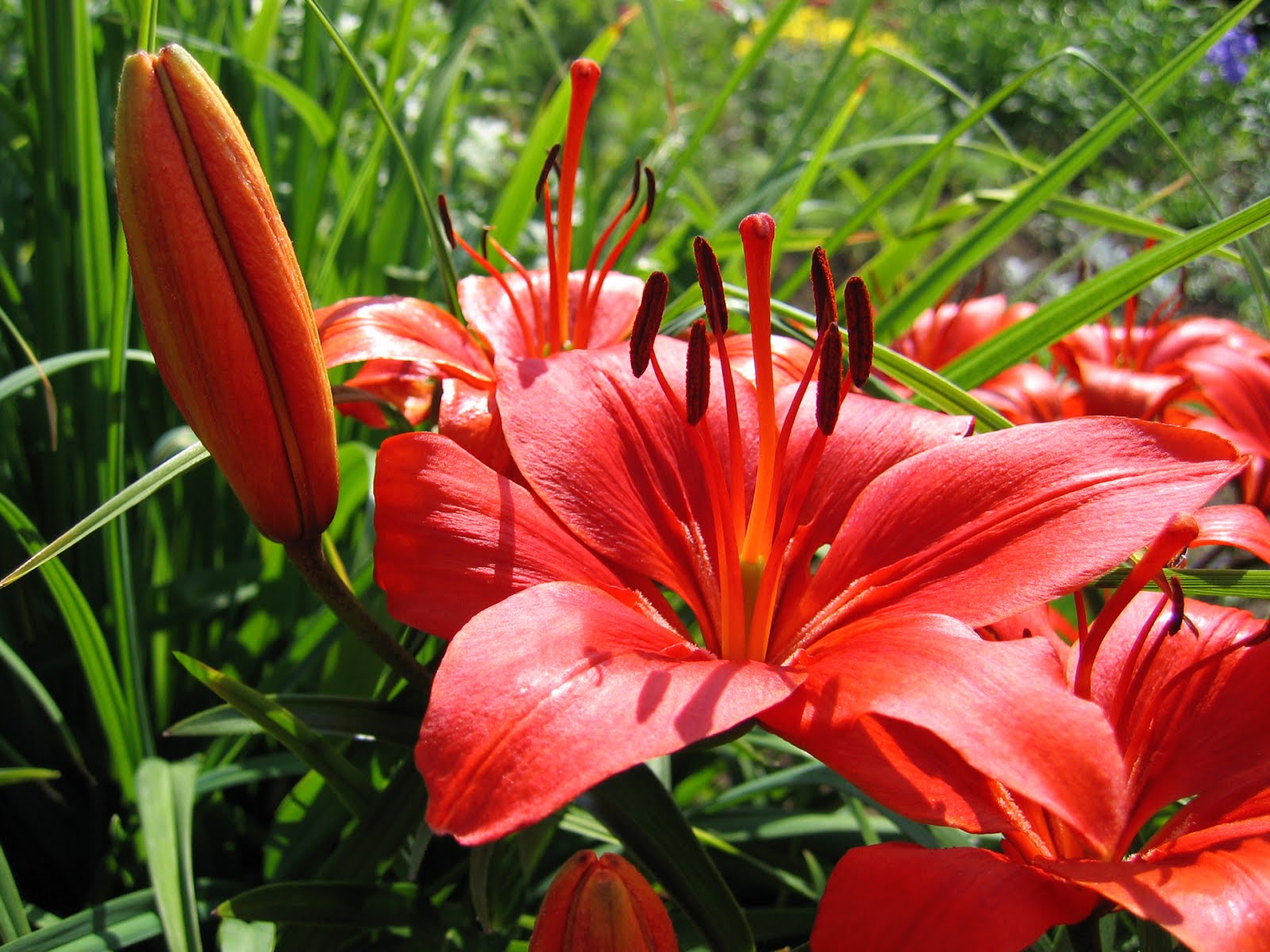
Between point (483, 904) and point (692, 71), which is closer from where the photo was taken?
point (483, 904)

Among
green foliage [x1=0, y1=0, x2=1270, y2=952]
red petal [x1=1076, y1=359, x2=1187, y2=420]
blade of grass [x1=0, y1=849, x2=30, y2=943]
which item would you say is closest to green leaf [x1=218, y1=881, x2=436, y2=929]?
green foliage [x1=0, y1=0, x2=1270, y2=952]

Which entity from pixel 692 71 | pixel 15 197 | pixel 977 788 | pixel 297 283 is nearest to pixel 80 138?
pixel 15 197

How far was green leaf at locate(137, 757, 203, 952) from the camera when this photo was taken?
25.0 inches

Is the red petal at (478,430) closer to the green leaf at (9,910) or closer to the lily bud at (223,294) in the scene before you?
the lily bud at (223,294)

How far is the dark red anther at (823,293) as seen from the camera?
0.56 m

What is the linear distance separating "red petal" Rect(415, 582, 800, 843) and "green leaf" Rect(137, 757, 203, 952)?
0.29 m

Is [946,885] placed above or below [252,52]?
below

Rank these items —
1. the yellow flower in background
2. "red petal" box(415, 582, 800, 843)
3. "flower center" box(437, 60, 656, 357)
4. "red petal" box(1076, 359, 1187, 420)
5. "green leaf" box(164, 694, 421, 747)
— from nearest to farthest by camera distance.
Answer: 1. "red petal" box(415, 582, 800, 843)
2. "green leaf" box(164, 694, 421, 747)
3. "flower center" box(437, 60, 656, 357)
4. "red petal" box(1076, 359, 1187, 420)
5. the yellow flower in background

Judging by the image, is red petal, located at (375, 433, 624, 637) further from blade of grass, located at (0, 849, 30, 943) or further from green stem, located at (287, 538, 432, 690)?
blade of grass, located at (0, 849, 30, 943)

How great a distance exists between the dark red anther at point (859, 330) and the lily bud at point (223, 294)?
0.88 ft

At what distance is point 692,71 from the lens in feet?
14.6

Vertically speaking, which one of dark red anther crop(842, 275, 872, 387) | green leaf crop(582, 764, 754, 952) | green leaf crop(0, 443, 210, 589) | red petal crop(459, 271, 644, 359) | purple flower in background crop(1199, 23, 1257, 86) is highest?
purple flower in background crop(1199, 23, 1257, 86)

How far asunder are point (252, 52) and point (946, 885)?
3.84ft

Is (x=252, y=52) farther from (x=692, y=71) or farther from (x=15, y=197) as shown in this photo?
(x=692, y=71)
